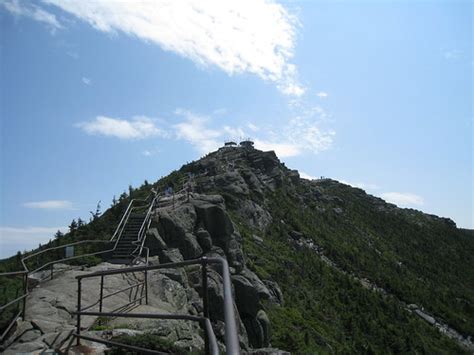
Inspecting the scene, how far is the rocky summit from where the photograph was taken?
33.2 ft

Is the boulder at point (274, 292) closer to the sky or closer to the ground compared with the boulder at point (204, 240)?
closer to the ground

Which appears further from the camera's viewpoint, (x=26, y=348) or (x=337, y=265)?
(x=337, y=265)

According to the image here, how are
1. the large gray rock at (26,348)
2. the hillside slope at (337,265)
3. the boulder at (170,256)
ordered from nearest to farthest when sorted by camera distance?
the large gray rock at (26,348), the boulder at (170,256), the hillside slope at (337,265)

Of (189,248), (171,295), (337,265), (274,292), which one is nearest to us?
(171,295)

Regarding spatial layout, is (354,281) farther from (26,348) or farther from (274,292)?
(26,348)

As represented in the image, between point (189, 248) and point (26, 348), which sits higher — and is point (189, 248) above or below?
above

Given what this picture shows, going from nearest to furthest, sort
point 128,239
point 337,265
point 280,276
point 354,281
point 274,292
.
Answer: point 128,239, point 274,292, point 280,276, point 354,281, point 337,265

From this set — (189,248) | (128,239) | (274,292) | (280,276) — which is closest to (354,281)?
(280,276)

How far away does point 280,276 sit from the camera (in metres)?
28.9

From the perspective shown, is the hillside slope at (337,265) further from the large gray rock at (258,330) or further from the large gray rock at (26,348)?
the large gray rock at (26,348)

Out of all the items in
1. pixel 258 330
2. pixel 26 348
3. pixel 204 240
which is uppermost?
pixel 204 240

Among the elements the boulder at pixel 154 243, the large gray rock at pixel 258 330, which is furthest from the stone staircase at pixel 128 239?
the large gray rock at pixel 258 330

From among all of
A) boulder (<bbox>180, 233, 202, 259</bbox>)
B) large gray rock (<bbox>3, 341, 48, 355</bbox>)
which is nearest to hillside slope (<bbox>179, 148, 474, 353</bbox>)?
boulder (<bbox>180, 233, 202, 259</bbox>)

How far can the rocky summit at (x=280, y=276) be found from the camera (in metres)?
10.1
